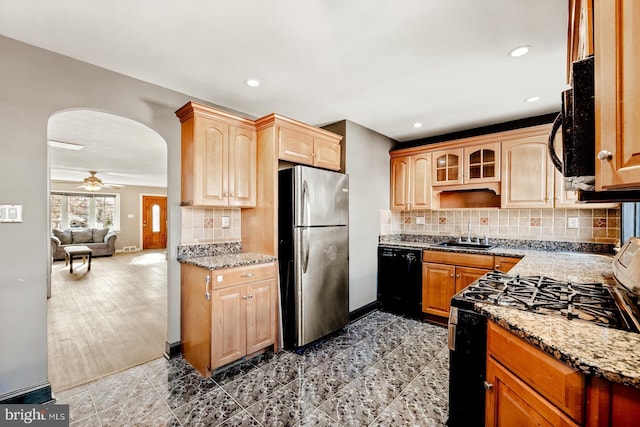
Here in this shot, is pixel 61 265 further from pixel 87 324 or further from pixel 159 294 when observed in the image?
pixel 87 324

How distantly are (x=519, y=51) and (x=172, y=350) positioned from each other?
361 centimetres

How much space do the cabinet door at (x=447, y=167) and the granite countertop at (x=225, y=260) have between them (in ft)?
7.87

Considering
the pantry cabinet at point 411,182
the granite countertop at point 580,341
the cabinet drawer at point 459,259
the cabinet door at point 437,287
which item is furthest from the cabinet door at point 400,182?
the granite countertop at point 580,341

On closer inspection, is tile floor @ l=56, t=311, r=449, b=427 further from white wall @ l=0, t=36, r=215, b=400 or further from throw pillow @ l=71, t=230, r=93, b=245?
throw pillow @ l=71, t=230, r=93, b=245

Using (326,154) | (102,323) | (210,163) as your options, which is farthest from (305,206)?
(102,323)

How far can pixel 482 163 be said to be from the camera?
3.40 meters

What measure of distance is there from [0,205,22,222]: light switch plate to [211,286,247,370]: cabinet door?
4.41ft

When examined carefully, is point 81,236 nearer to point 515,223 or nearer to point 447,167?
point 447,167

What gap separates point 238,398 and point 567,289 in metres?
2.09

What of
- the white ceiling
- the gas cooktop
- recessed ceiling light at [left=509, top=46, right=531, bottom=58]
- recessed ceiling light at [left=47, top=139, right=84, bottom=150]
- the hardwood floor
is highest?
the white ceiling

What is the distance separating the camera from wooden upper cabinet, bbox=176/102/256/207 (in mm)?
2434

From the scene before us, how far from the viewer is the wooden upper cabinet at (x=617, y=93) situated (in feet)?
2.40

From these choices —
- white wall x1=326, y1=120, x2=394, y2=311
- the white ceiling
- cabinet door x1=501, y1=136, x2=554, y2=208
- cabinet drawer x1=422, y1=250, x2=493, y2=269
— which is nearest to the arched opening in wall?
the white ceiling

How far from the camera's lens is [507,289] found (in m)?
1.46
